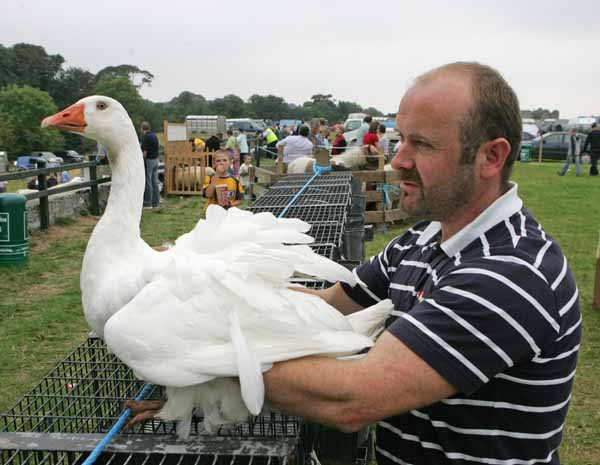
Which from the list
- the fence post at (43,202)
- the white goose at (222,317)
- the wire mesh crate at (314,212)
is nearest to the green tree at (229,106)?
the fence post at (43,202)

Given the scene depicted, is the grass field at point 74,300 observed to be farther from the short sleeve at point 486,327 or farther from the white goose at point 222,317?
the short sleeve at point 486,327

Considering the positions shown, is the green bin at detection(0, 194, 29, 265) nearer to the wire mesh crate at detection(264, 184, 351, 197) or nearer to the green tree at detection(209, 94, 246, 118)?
the wire mesh crate at detection(264, 184, 351, 197)

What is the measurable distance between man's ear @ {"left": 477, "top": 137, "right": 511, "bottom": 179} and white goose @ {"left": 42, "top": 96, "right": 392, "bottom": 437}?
60cm

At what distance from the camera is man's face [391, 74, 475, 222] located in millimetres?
1700

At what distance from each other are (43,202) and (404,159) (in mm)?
9723

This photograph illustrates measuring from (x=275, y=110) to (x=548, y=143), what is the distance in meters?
63.5

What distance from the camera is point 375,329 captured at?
2.10m

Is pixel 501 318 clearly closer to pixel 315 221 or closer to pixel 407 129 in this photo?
pixel 407 129

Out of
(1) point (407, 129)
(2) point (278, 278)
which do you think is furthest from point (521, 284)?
(2) point (278, 278)

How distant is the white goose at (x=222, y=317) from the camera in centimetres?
179

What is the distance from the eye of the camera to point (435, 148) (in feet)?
5.74

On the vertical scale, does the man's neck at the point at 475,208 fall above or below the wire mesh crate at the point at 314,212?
above

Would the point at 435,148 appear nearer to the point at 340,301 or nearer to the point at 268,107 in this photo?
the point at 340,301

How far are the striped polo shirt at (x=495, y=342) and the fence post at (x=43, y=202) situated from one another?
9626 millimetres
